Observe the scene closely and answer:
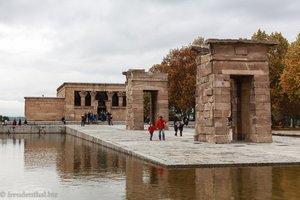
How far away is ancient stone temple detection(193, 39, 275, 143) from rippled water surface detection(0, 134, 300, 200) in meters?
8.00

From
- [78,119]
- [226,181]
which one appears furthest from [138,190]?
[78,119]

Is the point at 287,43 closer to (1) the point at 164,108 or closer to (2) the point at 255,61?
(1) the point at 164,108

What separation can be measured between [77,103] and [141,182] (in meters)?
59.0

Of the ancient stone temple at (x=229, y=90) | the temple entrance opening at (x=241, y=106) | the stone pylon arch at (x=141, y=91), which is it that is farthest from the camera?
the stone pylon arch at (x=141, y=91)

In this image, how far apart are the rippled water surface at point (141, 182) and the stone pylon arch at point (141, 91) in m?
22.9

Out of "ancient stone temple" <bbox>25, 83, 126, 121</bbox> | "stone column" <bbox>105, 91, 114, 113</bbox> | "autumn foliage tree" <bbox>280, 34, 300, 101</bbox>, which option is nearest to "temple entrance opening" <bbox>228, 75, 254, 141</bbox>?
"autumn foliage tree" <bbox>280, 34, 300, 101</bbox>

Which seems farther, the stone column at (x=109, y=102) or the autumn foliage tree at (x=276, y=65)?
the stone column at (x=109, y=102)

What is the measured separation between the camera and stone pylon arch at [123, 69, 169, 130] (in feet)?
121

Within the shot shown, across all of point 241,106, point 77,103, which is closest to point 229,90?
point 241,106

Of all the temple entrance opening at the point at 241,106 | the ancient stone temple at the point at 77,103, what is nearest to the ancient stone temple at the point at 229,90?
the temple entrance opening at the point at 241,106

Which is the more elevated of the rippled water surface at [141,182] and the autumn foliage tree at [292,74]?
the autumn foliage tree at [292,74]

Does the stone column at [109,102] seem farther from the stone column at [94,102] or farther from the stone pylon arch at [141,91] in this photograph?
the stone pylon arch at [141,91]

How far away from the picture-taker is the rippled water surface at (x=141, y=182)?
28.0 ft

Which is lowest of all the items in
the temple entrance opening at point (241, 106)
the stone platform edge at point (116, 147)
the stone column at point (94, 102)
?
the stone platform edge at point (116, 147)
